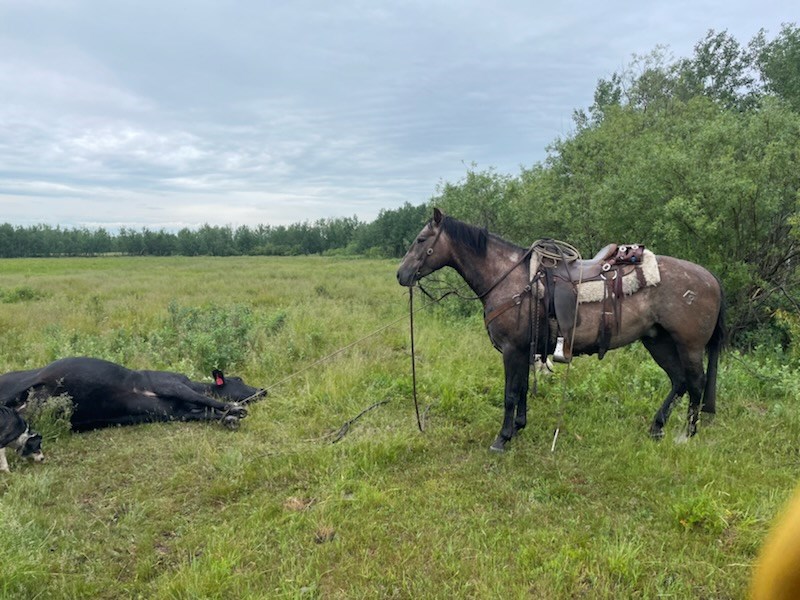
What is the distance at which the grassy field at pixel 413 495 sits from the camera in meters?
2.86

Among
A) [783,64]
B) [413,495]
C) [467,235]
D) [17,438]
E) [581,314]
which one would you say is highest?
[783,64]

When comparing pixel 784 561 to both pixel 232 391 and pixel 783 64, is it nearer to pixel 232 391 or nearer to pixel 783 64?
pixel 232 391

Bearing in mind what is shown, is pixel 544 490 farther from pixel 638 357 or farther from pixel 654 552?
pixel 638 357

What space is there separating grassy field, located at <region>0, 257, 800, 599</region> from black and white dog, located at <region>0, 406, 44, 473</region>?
127 millimetres

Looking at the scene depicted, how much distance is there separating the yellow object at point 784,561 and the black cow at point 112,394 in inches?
202

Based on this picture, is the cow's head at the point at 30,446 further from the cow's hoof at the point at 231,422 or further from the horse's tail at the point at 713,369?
the horse's tail at the point at 713,369

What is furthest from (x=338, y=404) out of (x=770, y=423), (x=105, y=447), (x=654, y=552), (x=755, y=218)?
(x=755, y=218)

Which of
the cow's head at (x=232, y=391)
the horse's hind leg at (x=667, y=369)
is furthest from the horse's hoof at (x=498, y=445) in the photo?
the cow's head at (x=232, y=391)

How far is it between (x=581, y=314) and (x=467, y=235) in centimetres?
137

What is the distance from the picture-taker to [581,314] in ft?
14.6

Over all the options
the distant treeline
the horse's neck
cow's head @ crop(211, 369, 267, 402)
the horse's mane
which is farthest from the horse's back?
the distant treeline

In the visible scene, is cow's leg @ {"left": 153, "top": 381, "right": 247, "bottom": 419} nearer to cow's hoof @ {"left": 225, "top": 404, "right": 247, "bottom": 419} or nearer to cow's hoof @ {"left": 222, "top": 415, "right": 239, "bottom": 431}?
cow's hoof @ {"left": 225, "top": 404, "right": 247, "bottom": 419}

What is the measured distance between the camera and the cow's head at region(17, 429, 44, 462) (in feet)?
14.0

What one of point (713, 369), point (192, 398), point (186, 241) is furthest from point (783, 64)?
point (186, 241)
